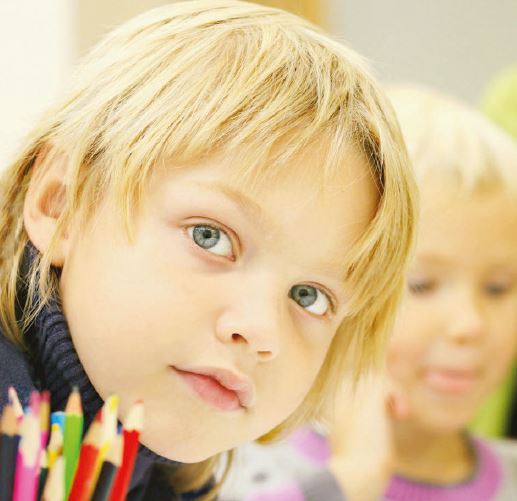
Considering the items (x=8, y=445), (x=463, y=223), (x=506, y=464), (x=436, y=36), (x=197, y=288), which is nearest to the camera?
(x=8, y=445)

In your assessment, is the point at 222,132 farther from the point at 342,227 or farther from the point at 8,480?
the point at 8,480

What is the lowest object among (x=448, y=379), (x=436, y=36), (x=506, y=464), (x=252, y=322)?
(x=506, y=464)

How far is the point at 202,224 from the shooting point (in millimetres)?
481

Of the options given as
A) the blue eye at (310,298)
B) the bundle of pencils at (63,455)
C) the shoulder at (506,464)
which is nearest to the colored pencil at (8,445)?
the bundle of pencils at (63,455)

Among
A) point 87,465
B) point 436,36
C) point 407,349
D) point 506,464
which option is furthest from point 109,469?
point 436,36

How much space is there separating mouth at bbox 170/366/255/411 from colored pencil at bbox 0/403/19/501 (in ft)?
0.42

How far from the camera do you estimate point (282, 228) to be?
48 centimetres

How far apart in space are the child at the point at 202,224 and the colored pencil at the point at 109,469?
9 centimetres

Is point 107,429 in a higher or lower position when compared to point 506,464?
higher

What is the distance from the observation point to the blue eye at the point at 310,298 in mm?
520

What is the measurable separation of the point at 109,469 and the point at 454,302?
0.53 metres

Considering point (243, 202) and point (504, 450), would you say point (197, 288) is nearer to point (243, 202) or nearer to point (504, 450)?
point (243, 202)

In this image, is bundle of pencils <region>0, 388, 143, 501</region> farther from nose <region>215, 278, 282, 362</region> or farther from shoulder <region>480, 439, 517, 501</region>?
shoulder <region>480, 439, 517, 501</region>

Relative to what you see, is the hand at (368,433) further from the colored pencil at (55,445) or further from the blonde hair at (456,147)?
the colored pencil at (55,445)
